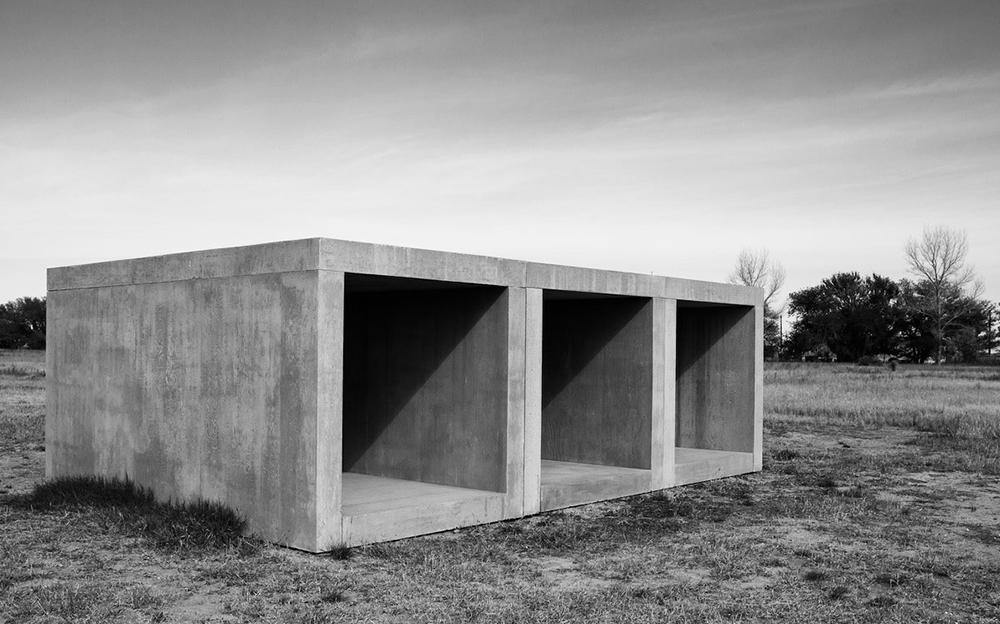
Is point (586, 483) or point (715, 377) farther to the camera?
point (715, 377)

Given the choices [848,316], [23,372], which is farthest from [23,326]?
[848,316]

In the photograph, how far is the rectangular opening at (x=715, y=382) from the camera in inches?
539

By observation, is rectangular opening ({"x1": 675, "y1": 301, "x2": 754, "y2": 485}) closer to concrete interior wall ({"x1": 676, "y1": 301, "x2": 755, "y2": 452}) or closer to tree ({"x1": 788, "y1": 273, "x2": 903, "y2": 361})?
concrete interior wall ({"x1": 676, "y1": 301, "x2": 755, "y2": 452})

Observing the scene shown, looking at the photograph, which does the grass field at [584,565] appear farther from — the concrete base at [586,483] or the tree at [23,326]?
the tree at [23,326]

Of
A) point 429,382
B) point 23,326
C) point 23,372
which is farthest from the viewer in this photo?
point 23,326

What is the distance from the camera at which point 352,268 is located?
26.1 ft

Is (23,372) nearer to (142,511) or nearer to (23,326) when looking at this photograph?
(142,511)

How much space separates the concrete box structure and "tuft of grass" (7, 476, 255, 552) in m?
0.14

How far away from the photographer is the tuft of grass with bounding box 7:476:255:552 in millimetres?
8023

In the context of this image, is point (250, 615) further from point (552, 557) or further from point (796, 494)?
point (796, 494)

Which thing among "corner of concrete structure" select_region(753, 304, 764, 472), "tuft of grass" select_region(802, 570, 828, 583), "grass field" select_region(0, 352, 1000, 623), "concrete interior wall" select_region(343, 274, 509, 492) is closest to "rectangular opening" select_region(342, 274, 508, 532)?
→ "concrete interior wall" select_region(343, 274, 509, 492)

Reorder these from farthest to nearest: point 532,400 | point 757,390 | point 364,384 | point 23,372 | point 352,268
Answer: point 23,372 < point 757,390 < point 364,384 < point 532,400 < point 352,268

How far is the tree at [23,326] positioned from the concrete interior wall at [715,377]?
67093mm

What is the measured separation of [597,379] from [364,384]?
3054mm
